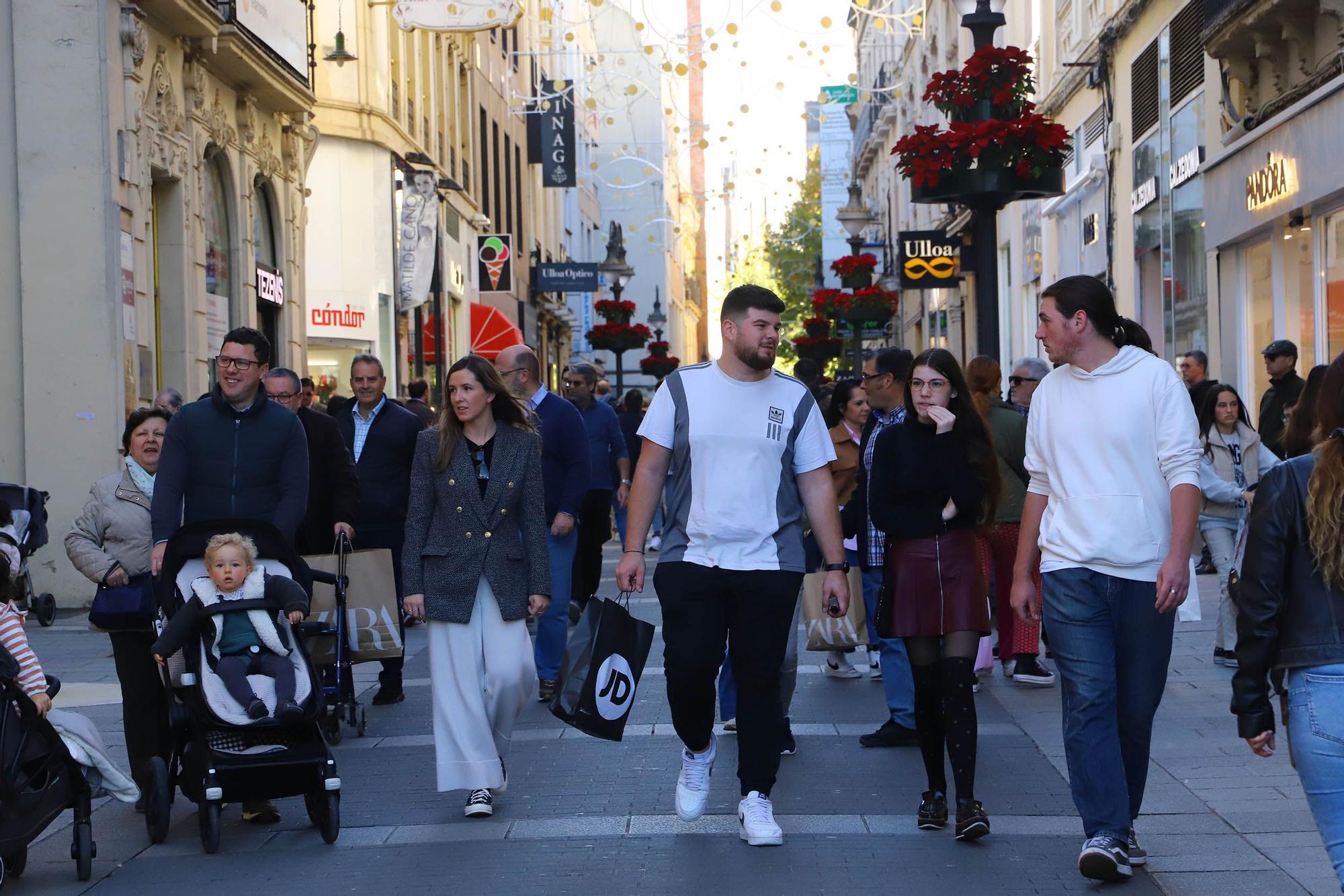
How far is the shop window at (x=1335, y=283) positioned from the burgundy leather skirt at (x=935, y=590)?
10.1 metres

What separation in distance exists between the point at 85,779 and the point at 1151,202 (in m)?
18.4

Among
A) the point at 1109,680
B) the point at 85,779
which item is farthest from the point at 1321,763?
the point at 85,779

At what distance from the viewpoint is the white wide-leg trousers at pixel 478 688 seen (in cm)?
716

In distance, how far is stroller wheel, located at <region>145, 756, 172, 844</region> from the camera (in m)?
6.73

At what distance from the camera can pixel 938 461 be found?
684 cm

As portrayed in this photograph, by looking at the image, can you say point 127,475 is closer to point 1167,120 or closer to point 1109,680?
point 1109,680

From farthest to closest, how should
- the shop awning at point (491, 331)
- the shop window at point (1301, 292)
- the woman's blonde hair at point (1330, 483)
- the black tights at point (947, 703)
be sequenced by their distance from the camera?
the shop awning at point (491, 331) < the shop window at point (1301, 292) < the black tights at point (947, 703) < the woman's blonde hair at point (1330, 483)

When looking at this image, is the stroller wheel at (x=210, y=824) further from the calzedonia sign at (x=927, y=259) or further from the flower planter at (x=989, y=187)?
the calzedonia sign at (x=927, y=259)

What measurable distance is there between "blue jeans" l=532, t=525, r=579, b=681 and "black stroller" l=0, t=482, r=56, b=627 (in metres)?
2.88

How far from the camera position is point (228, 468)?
24.4 feet

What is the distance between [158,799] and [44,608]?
8141 mm

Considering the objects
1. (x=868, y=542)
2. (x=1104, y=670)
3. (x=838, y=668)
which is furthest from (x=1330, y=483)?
(x=838, y=668)

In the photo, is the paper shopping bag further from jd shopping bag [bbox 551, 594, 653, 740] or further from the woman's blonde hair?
the woman's blonde hair

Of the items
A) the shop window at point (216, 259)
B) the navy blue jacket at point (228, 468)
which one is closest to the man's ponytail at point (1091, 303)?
the navy blue jacket at point (228, 468)
